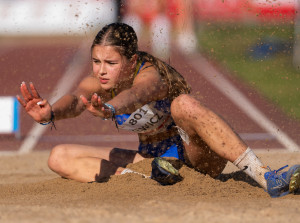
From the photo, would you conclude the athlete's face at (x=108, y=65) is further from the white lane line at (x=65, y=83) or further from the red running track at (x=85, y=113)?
the white lane line at (x=65, y=83)

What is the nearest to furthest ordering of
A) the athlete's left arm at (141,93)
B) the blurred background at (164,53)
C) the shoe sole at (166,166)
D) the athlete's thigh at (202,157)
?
the athlete's left arm at (141,93), the shoe sole at (166,166), the athlete's thigh at (202,157), the blurred background at (164,53)

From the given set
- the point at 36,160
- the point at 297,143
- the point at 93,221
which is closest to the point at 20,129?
the point at 36,160

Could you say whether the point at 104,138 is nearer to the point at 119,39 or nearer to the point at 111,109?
the point at 119,39

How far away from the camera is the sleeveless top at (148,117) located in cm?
422

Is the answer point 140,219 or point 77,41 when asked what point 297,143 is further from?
point 77,41

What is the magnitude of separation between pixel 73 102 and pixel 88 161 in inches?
29.8

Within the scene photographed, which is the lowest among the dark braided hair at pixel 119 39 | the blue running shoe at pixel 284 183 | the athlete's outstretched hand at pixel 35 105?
the blue running shoe at pixel 284 183

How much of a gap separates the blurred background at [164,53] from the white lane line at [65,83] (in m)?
0.02

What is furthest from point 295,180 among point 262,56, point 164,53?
point 262,56

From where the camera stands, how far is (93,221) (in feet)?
9.50

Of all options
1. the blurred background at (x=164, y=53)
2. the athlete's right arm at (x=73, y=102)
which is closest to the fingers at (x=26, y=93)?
the athlete's right arm at (x=73, y=102)

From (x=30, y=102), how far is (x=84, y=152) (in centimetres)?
133

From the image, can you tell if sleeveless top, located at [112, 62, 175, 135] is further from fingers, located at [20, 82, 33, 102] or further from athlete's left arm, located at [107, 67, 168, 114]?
fingers, located at [20, 82, 33, 102]

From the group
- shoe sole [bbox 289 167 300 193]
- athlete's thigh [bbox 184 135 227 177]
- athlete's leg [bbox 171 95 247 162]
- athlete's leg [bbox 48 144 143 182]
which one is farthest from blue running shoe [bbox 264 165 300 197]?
athlete's leg [bbox 48 144 143 182]
